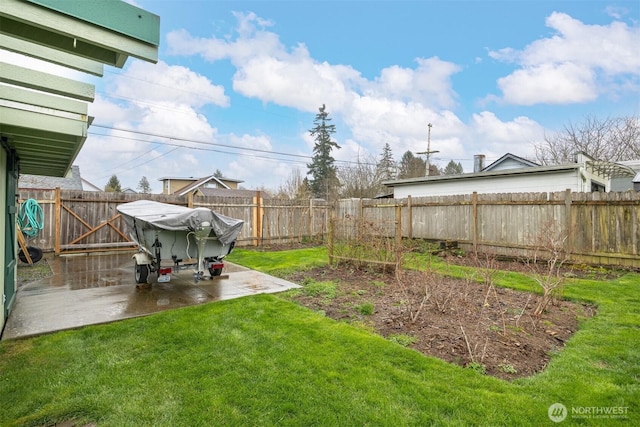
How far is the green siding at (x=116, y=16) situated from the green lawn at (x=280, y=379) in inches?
98.6

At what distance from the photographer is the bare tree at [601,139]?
1917cm

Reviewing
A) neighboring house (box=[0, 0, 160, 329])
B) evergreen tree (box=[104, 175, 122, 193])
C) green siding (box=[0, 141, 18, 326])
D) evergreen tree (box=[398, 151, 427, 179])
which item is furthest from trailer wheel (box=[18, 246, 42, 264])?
evergreen tree (box=[104, 175, 122, 193])

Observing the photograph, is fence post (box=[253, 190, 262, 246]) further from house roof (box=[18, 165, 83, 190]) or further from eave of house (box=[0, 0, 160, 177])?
house roof (box=[18, 165, 83, 190])

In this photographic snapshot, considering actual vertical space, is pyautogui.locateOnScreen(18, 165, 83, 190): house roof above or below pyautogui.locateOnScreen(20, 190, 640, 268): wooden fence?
above

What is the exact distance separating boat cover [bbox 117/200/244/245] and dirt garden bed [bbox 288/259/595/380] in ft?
5.89

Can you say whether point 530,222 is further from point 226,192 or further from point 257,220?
point 226,192

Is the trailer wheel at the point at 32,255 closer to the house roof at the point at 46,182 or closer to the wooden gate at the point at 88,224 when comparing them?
the wooden gate at the point at 88,224

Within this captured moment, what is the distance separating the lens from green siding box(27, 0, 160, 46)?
1.60m

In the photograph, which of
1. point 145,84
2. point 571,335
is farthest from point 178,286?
point 145,84

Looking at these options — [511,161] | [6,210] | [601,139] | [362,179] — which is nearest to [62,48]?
[6,210]

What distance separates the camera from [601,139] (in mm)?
20016

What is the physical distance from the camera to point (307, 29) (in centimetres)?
1276

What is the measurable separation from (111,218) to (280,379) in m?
9.74

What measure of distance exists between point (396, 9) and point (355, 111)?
43.4 feet
